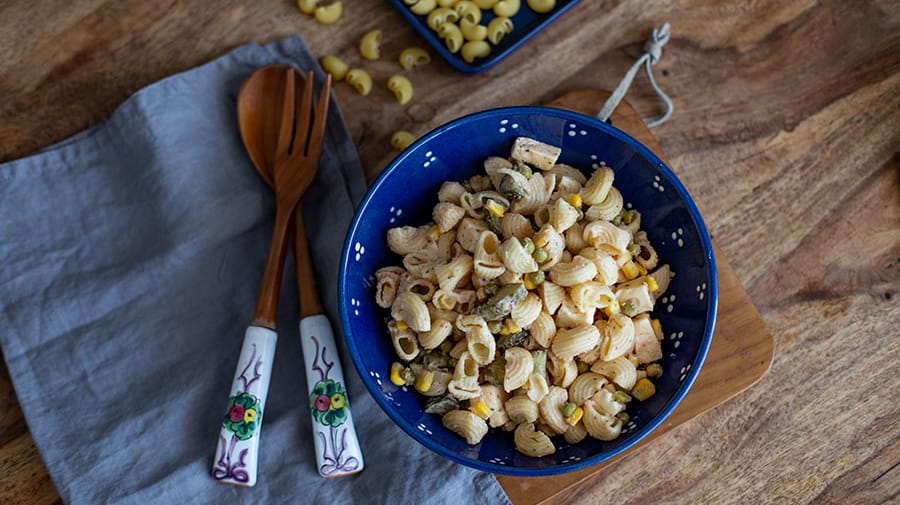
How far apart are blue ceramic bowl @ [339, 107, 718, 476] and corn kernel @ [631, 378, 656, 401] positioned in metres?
0.01

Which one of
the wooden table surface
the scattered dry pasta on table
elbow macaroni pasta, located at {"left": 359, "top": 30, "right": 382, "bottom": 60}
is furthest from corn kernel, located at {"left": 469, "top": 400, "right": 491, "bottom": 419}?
elbow macaroni pasta, located at {"left": 359, "top": 30, "right": 382, "bottom": 60}

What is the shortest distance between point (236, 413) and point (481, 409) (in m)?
0.43

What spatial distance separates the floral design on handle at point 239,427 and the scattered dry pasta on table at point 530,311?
0.27 meters

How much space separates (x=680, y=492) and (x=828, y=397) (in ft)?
1.07

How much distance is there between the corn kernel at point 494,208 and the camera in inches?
44.8

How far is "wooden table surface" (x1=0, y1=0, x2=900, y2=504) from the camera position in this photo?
1.33 m

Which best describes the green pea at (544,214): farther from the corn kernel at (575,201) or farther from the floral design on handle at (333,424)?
the floral design on handle at (333,424)

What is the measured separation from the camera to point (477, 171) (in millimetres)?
1271

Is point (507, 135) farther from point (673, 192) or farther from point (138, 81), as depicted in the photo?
point (138, 81)

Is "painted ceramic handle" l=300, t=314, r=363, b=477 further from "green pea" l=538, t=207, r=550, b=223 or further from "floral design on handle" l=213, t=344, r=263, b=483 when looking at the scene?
"green pea" l=538, t=207, r=550, b=223

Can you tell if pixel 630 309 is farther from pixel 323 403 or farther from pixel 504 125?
pixel 323 403

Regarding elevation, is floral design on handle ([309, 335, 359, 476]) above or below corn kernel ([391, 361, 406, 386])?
below

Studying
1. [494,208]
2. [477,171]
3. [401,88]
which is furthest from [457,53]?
[494,208]

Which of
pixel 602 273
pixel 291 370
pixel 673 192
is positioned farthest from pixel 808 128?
pixel 291 370
